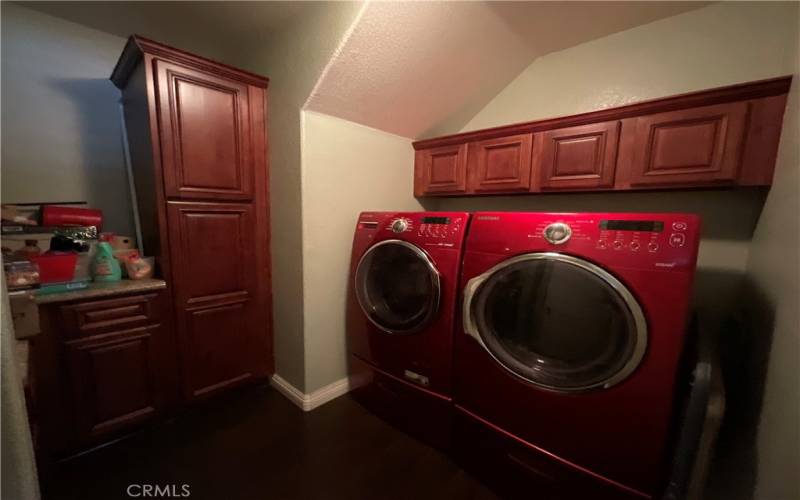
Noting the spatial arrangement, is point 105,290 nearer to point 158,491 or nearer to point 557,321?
point 158,491

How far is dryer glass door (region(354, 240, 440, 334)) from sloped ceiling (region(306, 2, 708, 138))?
2.74 ft

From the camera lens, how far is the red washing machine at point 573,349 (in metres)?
0.84

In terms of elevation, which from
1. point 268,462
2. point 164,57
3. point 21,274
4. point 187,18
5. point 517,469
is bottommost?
point 268,462

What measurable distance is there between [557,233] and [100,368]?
200 centimetres

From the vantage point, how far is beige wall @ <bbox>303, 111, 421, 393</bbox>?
1.56m

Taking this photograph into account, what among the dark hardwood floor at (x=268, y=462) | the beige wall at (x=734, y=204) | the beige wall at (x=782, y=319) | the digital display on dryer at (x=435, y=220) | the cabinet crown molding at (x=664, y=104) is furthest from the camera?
the digital display on dryer at (x=435, y=220)

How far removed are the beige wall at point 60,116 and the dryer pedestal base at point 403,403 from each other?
5.91 feet

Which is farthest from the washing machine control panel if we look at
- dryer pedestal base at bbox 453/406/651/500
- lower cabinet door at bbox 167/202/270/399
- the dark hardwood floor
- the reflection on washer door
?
the dark hardwood floor

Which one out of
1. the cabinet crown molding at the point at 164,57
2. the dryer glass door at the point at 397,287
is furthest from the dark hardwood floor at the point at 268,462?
the cabinet crown molding at the point at 164,57

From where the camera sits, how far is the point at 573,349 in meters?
1.02

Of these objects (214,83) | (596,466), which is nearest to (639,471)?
(596,466)

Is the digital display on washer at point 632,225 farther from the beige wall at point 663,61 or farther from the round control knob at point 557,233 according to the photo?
the beige wall at point 663,61

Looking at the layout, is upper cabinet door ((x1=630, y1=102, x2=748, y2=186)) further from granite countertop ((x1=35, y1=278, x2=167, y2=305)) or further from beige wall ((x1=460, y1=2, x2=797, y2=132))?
granite countertop ((x1=35, y1=278, x2=167, y2=305))

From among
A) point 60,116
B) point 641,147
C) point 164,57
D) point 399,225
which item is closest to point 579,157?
point 641,147
